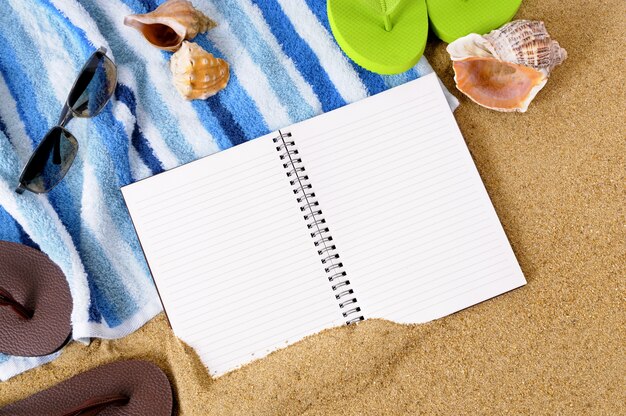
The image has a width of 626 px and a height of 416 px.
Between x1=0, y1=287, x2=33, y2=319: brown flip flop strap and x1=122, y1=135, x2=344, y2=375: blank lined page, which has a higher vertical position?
x1=0, y1=287, x2=33, y2=319: brown flip flop strap

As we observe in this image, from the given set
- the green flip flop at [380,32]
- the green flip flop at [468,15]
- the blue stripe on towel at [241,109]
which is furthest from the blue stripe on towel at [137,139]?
the green flip flop at [468,15]

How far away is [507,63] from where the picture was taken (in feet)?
2.97

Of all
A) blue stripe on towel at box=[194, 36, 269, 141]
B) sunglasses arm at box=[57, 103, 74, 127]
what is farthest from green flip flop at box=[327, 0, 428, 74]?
sunglasses arm at box=[57, 103, 74, 127]

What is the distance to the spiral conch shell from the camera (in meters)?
0.89

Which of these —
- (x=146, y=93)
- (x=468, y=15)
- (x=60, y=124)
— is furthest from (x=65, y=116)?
(x=468, y=15)

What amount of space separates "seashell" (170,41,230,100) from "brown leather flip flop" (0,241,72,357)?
0.34m

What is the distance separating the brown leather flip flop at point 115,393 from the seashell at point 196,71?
43cm

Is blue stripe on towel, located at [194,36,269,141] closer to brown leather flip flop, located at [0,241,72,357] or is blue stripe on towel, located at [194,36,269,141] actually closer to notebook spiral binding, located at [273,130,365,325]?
notebook spiral binding, located at [273,130,365,325]

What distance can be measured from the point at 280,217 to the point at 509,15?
0.47m

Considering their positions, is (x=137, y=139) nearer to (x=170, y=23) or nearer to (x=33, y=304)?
(x=170, y=23)

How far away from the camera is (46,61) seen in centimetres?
97

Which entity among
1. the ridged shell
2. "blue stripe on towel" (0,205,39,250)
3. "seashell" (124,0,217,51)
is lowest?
the ridged shell

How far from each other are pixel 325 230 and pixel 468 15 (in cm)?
40

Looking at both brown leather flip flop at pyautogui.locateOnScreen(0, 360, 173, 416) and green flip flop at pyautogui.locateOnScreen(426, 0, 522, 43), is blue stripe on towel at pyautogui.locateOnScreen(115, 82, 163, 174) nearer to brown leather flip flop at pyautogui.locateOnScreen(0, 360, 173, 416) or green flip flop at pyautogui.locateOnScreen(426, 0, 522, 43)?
brown leather flip flop at pyautogui.locateOnScreen(0, 360, 173, 416)
